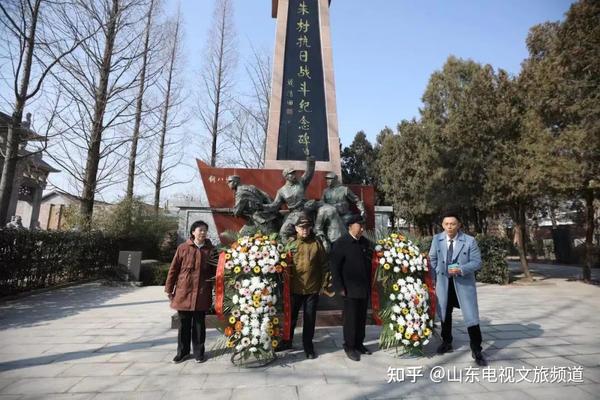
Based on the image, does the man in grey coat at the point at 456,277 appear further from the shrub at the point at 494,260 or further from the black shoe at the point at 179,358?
the shrub at the point at 494,260

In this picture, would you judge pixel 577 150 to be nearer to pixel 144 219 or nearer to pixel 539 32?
pixel 539 32

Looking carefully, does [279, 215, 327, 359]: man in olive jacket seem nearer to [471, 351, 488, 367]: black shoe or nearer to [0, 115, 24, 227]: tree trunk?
[471, 351, 488, 367]: black shoe

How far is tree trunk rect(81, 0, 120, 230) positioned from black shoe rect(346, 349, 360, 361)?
35.1 feet

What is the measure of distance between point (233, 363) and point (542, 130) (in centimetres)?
1176

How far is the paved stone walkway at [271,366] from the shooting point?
9.95ft

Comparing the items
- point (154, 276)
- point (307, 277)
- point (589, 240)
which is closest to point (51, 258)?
point (154, 276)

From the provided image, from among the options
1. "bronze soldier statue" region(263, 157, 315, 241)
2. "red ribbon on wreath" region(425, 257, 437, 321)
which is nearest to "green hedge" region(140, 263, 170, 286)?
"bronze soldier statue" region(263, 157, 315, 241)

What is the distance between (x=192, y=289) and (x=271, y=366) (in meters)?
1.18

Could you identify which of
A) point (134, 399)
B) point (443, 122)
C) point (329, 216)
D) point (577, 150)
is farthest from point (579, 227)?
point (134, 399)

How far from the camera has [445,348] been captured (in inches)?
163

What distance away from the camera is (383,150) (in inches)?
1008

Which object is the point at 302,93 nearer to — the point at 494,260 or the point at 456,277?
the point at 456,277

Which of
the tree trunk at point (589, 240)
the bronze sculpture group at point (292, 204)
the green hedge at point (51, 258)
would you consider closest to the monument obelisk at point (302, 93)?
the bronze sculpture group at point (292, 204)

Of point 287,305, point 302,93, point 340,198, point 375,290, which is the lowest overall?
point 287,305
